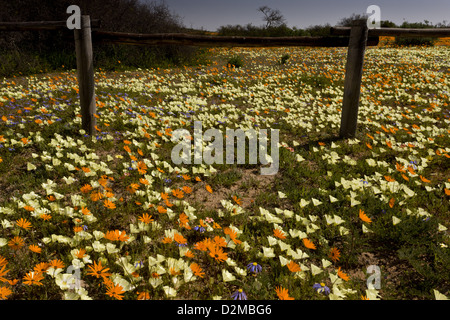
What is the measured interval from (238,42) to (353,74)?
7.08 feet

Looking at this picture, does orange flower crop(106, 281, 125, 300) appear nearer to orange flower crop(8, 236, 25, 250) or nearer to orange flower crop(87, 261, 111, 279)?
orange flower crop(87, 261, 111, 279)

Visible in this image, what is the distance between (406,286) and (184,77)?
9908 mm


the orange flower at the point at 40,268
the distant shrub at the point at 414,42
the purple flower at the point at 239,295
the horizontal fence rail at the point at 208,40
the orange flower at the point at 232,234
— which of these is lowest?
the purple flower at the point at 239,295

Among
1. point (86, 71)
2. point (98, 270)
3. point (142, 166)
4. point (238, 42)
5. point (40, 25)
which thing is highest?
point (40, 25)

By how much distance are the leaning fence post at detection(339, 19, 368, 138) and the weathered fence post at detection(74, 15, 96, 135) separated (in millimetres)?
4432

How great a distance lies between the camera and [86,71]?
15.8ft

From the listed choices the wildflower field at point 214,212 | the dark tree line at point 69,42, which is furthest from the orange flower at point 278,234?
the dark tree line at point 69,42

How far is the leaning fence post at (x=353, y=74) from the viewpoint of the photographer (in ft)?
16.1

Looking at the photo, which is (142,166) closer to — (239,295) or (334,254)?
(239,295)

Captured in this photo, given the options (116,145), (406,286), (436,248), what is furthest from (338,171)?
(116,145)

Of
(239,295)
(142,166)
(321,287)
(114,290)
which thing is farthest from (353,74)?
(114,290)

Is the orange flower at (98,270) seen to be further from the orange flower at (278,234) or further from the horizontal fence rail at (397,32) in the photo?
the horizontal fence rail at (397,32)

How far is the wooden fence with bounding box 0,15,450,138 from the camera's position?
4.80 meters

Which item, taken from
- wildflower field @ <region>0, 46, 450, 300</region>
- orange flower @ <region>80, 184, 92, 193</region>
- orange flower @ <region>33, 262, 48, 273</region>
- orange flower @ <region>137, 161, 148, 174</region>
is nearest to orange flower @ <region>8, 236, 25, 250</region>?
wildflower field @ <region>0, 46, 450, 300</region>
